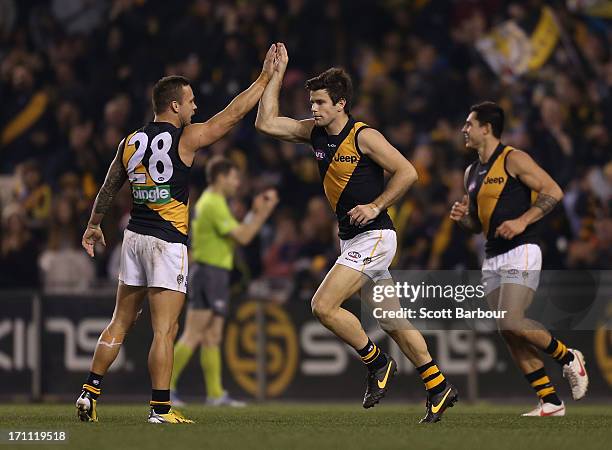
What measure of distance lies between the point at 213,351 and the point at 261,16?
280 inches

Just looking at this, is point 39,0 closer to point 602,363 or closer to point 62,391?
point 62,391

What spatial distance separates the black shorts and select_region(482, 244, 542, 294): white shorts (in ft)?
11.6

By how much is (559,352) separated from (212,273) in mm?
4145

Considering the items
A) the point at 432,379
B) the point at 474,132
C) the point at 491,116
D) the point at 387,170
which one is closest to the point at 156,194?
the point at 387,170

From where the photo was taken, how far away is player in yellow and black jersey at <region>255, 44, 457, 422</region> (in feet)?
32.2

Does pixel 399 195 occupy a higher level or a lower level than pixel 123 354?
higher

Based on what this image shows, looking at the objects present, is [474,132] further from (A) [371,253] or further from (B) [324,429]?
(B) [324,429]

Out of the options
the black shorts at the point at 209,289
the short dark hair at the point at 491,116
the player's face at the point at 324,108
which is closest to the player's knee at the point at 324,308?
the player's face at the point at 324,108

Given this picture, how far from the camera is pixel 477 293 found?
13.8 metres

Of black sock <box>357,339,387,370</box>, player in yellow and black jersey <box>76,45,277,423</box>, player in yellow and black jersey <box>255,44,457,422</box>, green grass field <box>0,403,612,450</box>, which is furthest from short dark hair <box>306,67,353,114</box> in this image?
green grass field <box>0,403,612,450</box>

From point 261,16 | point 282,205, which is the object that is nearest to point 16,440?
point 282,205

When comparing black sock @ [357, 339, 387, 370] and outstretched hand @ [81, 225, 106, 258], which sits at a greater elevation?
outstretched hand @ [81, 225, 106, 258]

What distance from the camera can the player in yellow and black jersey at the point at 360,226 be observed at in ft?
32.2

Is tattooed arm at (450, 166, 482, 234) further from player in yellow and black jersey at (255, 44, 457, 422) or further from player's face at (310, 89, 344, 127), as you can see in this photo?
player's face at (310, 89, 344, 127)
